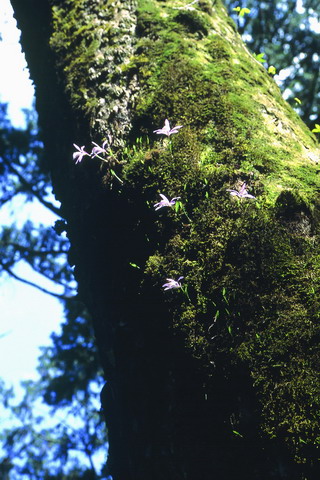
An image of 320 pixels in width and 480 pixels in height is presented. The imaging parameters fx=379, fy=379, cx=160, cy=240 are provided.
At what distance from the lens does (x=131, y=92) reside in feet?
6.08

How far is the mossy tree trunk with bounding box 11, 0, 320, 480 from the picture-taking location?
110 centimetres

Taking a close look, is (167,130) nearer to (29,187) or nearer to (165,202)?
(165,202)

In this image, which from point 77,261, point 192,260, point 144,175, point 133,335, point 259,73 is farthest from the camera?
point 77,261

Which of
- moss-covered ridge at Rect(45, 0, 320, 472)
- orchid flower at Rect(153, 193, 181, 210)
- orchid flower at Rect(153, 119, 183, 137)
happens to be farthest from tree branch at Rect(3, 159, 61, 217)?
orchid flower at Rect(153, 193, 181, 210)

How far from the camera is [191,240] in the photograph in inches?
55.2

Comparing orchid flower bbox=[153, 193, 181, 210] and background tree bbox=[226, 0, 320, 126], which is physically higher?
background tree bbox=[226, 0, 320, 126]

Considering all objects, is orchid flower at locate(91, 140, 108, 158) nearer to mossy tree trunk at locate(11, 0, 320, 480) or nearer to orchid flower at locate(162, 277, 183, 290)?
mossy tree trunk at locate(11, 0, 320, 480)

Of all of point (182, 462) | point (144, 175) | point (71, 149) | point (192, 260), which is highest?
point (71, 149)

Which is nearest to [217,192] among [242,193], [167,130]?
[242,193]

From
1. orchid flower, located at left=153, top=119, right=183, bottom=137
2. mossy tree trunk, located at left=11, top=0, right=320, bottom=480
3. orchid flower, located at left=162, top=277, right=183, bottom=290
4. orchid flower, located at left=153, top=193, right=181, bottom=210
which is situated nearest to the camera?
mossy tree trunk, located at left=11, top=0, right=320, bottom=480

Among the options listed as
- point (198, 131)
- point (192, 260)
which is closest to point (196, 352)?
point (192, 260)

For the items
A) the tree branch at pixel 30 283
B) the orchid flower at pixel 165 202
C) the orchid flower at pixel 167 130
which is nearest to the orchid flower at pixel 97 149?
the orchid flower at pixel 167 130

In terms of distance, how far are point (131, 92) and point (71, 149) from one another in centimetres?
52

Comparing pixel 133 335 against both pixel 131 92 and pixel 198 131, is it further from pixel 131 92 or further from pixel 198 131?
pixel 131 92
